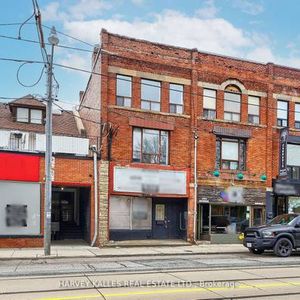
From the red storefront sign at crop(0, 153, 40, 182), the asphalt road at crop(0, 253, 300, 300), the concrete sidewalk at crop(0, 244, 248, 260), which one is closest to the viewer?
the asphalt road at crop(0, 253, 300, 300)

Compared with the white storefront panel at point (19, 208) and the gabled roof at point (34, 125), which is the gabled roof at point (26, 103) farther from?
the white storefront panel at point (19, 208)

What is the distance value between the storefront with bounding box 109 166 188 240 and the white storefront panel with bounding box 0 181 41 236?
12.0 feet

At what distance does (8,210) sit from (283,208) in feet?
50.4

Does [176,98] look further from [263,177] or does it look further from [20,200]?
[20,200]

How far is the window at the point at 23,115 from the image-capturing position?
28.3 metres

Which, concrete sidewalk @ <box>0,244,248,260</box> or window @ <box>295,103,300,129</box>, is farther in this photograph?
window @ <box>295,103,300,129</box>

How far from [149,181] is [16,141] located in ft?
22.2

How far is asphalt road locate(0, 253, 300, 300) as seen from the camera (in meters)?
8.96

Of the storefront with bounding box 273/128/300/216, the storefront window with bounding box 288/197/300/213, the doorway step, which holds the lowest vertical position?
the doorway step

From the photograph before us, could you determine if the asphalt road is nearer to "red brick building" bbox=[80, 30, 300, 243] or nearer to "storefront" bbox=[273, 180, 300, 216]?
"red brick building" bbox=[80, 30, 300, 243]

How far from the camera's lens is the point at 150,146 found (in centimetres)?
2352

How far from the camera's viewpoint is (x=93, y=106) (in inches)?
989

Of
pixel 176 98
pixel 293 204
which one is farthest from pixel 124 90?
pixel 293 204

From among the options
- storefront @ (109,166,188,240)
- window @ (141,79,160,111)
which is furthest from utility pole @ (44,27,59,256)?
window @ (141,79,160,111)
